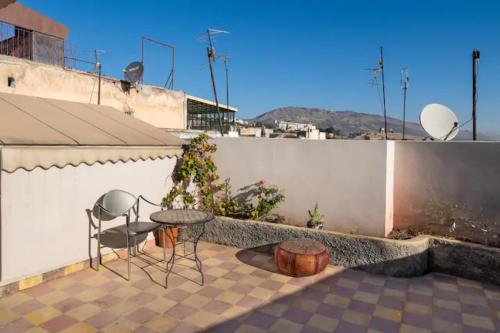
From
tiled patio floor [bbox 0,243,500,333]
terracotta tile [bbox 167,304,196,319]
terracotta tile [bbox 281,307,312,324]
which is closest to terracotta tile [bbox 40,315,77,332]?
tiled patio floor [bbox 0,243,500,333]

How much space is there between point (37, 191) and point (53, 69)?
9.23 m

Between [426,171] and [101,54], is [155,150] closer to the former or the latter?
[426,171]

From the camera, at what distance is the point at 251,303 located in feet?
22.6

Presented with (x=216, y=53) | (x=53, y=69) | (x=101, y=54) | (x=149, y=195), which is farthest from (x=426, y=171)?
(x=101, y=54)

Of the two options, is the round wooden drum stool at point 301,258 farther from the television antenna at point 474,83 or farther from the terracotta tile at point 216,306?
the television antenna at point 474,83

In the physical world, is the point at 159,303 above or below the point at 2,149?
below

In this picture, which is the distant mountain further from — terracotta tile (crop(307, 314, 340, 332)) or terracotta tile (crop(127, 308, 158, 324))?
terracotta tile (crop(127, 308, 158, 324))

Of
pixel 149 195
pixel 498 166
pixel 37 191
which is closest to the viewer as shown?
pixel 37 191

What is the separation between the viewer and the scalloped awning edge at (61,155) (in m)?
6.35

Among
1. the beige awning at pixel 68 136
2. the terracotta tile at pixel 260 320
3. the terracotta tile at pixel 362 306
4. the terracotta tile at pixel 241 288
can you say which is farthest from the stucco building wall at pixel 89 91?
the terracotta tile at pixel 362 306

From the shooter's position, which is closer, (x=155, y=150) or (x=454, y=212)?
(x=454, y=212)

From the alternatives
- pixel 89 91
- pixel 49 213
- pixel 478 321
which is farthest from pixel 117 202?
pixel 89 91

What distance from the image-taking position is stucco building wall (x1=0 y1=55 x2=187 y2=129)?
1290 centimetres

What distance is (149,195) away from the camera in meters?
10.2
